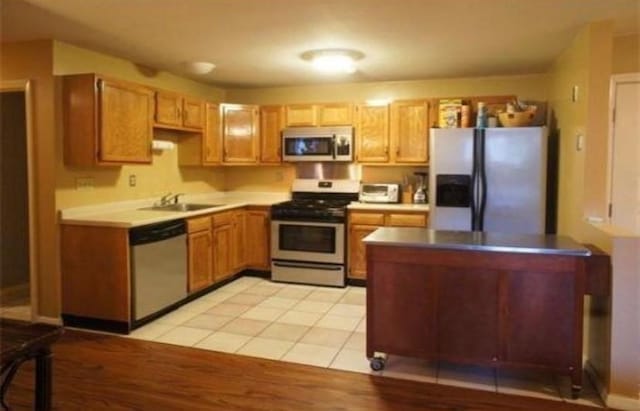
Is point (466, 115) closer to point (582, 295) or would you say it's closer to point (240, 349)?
point (582, 295)

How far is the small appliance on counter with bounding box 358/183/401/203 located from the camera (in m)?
5.41

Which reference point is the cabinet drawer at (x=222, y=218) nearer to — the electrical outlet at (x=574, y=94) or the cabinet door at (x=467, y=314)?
the cabinet door at (x=467, y=314)

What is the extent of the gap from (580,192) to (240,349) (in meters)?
2.72

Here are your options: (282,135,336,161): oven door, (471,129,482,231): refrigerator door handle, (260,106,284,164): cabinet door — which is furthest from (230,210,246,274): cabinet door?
(471,129,482,231): refrigerator door handle

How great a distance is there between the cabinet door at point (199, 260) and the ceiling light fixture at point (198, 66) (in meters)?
1.60

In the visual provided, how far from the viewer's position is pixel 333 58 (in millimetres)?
4129

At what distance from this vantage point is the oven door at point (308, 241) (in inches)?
200

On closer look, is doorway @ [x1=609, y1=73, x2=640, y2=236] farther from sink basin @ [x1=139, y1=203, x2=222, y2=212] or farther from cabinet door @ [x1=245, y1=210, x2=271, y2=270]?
sink basin @ [x1=139, y1=203, x2=222, y2=212]

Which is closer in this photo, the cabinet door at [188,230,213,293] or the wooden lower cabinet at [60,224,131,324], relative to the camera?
the wooden lower cabinet at [60,224,131,324]

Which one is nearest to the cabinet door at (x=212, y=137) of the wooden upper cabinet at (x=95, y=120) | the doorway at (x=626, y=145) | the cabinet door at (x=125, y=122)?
the cabinet door at (x=125, y=122)

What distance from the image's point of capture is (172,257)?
4109 millimetres

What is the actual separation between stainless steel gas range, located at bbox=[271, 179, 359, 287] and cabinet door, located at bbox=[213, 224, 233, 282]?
51 centimetres

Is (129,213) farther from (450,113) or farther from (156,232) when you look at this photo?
(450,113)

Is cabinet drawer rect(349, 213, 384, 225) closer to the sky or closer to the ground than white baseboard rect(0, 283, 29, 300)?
closer to the sky
